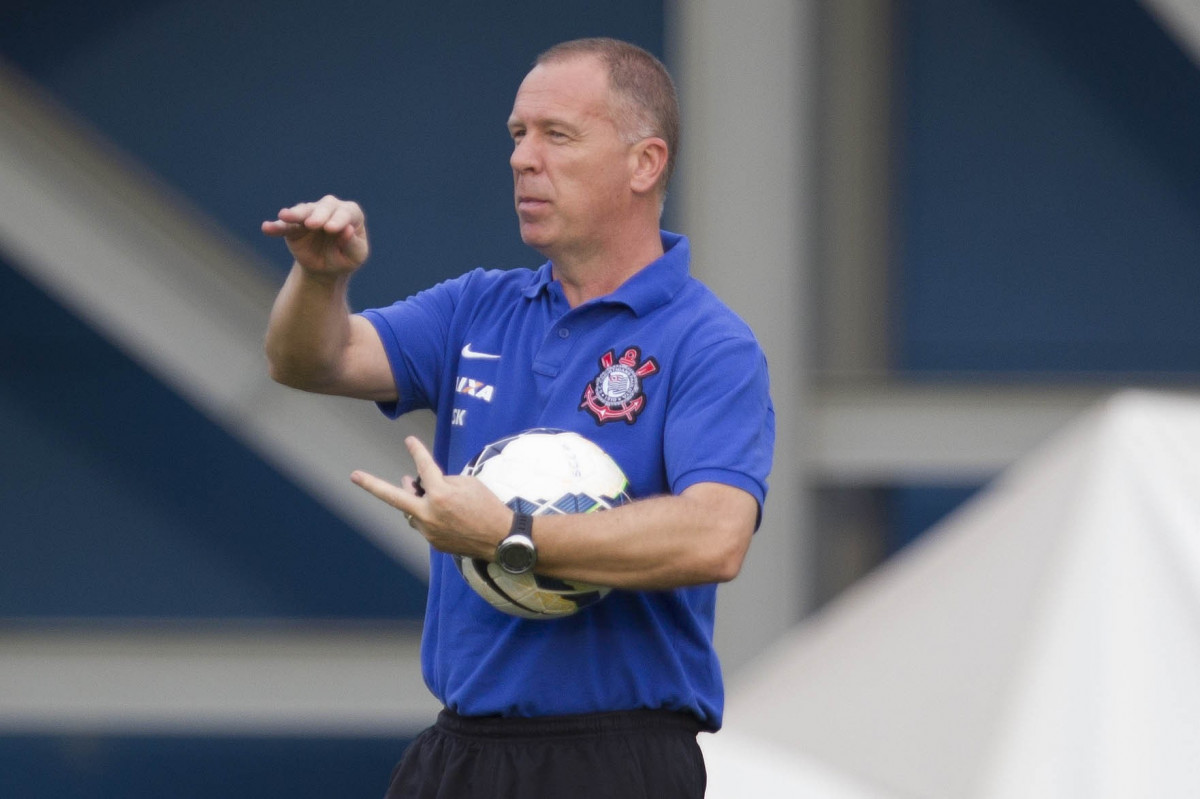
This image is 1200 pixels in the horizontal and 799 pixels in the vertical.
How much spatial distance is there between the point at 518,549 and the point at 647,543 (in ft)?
0.67

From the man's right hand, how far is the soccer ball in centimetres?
44

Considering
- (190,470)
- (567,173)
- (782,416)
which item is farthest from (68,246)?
(567,173)

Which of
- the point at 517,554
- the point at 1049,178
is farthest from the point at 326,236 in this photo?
the point at 1049,178

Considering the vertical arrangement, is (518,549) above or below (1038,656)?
above

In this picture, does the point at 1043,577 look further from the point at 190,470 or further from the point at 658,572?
the point at 190,470

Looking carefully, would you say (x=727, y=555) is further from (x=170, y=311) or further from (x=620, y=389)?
(x=170, y=311)

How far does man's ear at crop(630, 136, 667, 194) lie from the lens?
2.87m

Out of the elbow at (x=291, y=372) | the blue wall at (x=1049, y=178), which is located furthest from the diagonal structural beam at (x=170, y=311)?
the elbow at (x=291, y=372)

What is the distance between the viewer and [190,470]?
7.68 m

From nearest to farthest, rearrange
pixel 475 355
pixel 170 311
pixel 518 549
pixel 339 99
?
1. pixel 518 549
2. pixel 475 355
3. pixel 170 311
4. pixel 339 99

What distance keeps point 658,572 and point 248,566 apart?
18.0 feet

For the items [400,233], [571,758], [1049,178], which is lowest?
[571,758]

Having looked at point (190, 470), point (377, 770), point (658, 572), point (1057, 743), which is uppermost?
point (190, 470)

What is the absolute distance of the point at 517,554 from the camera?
2463 mm
